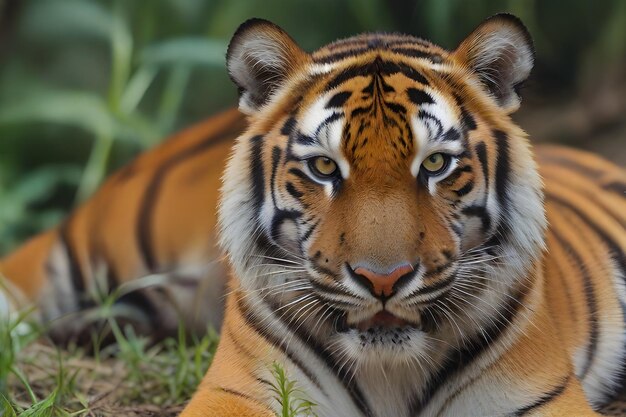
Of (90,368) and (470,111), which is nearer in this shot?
(470,111)

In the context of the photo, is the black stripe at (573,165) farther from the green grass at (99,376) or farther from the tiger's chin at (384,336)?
the tiger's chin at (384,336)

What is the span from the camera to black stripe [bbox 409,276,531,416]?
2027mm

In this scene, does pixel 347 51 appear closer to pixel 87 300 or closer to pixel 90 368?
pixel 90 368

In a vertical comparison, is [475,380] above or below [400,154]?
below

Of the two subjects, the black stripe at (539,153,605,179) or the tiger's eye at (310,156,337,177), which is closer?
the tiger's eye at (310,156,337,177)

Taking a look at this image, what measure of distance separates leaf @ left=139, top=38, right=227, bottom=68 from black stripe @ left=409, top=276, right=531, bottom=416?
7.20ft

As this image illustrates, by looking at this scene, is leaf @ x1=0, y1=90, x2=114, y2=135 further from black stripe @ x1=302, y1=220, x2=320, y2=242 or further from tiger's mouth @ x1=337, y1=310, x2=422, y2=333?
tiger's mouth @ x1=337, y1=310, x2=422, y2=333

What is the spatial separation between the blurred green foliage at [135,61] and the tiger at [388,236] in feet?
5.71

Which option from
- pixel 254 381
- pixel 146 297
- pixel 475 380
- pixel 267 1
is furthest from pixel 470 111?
pixel 267 1

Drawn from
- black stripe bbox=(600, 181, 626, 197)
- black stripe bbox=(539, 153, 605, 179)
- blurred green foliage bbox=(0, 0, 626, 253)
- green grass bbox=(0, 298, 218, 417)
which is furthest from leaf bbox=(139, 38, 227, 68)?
black stripe bbox=(600, 181, 626, 197)

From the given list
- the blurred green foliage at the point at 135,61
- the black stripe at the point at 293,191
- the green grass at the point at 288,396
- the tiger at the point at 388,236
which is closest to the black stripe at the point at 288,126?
the tiger at the point at 388,236

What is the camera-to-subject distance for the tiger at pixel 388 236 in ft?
6.01

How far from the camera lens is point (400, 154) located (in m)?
1.84

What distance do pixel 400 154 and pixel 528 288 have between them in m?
0.45
